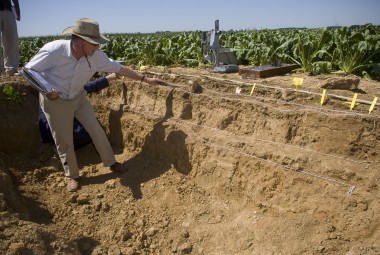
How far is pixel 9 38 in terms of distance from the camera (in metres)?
5.65

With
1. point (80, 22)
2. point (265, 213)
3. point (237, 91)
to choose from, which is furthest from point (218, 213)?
point (80, 22)

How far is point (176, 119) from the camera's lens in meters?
4.67

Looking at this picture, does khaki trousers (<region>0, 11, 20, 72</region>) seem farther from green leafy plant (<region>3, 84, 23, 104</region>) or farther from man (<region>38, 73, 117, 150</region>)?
man (<region>38, 73, 117, 150</region>)

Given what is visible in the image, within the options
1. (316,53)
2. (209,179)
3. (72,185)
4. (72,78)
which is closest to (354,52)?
(316,53)

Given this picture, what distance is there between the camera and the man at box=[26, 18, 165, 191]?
380 cm

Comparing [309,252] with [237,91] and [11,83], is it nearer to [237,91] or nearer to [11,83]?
[237,91]

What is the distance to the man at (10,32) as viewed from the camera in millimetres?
5461

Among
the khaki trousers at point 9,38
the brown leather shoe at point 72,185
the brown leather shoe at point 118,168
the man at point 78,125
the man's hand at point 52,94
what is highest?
the khaki trousers at point 9,38

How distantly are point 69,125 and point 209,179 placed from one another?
191 centimetres

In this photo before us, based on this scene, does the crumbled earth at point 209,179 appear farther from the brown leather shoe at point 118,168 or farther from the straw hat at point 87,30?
the straw hat at point 87,30

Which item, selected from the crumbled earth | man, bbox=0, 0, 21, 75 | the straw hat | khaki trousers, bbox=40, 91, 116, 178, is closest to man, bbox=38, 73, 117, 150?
khaki trousers, bbox=40, 91, 116, 178

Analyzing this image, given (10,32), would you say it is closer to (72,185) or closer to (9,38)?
(9,38)

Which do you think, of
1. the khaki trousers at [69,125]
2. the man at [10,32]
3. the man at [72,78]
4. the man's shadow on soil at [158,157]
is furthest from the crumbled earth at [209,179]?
the man at [10,32]

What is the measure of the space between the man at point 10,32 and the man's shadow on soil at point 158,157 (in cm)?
296
